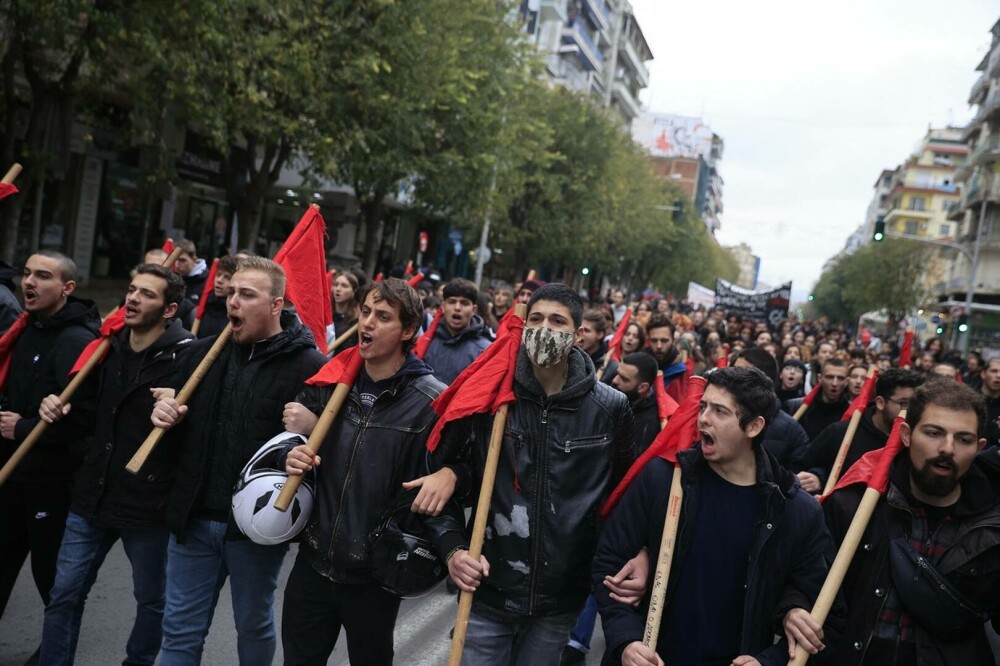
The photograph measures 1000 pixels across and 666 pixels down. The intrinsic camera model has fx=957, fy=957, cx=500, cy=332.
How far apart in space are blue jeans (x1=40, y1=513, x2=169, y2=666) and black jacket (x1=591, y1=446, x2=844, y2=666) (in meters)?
2.04

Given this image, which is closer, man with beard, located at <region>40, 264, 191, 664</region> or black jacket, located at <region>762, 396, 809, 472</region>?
man with beard, located at <region>40, 264, 191, 664</region>

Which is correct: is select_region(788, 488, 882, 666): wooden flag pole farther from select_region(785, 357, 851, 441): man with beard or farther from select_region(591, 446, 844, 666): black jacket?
select_region(785, 357, 851, 441): man with beard

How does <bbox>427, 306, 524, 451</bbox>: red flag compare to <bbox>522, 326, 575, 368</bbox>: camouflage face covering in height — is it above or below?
below

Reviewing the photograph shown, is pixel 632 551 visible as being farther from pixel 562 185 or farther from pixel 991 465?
pixel 562 185

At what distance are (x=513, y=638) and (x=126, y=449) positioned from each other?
6.02 ft

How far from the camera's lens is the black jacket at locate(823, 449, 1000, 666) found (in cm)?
297

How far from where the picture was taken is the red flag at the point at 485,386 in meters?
3.39

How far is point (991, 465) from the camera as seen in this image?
317 centimetres

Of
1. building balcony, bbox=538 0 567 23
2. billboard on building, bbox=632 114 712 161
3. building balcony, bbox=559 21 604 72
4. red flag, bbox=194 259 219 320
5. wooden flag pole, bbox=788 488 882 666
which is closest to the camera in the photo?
wooden flag pole, bbox=788 488 882 666

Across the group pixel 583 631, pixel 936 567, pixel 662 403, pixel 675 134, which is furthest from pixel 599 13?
pixel 675 134

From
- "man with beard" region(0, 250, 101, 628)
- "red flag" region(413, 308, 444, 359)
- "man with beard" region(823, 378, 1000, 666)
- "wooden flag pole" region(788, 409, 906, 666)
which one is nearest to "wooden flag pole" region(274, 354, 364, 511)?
"man with beard" region(0, 250, 101, 628)

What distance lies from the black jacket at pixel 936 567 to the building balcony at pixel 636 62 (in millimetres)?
67962

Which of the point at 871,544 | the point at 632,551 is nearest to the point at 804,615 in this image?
the point at 871,544

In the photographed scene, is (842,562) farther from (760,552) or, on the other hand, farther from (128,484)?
(128,484)
